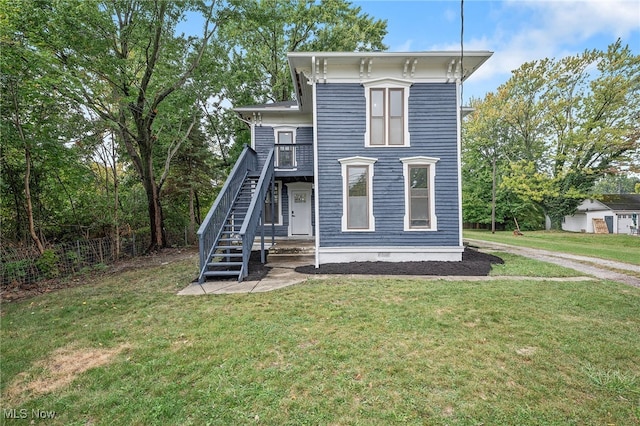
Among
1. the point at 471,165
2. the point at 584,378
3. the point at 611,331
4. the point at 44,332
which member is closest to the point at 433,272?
the point at 611,331

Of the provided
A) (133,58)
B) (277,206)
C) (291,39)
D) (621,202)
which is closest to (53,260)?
(277,206)

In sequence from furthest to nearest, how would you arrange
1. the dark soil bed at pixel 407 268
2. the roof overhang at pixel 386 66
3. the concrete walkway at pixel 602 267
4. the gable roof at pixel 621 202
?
1. the gable roof at pixel 621 202
2. the roof overhang at pixel 386 66
3. the dark soil bed at pixel 407 268
4. the concrete walkway at pixel 602 267

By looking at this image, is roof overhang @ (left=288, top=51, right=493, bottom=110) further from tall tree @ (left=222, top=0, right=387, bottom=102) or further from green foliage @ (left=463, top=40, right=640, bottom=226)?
green foliage @ (left=463, top=40, right=640, bottom=226)

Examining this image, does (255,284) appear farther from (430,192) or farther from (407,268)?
(430,192)

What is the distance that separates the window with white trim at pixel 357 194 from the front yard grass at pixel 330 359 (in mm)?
3150

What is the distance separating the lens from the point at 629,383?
2.62 metres

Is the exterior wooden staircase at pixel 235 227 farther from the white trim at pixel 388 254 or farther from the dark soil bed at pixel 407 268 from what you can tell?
the white trim at pixel 388 254

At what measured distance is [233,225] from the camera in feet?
25.1

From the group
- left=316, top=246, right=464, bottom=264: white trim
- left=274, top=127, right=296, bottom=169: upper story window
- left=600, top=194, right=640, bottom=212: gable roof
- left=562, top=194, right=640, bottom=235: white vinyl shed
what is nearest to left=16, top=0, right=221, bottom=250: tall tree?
left=274, top=127, right=296, bottom=169: upper story window

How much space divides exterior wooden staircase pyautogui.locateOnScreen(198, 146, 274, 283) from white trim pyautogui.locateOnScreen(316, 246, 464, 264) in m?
2.04

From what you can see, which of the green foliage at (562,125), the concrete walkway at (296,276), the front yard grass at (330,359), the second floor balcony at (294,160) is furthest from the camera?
the green foliage at (562,125)

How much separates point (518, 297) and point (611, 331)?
4.49 feet

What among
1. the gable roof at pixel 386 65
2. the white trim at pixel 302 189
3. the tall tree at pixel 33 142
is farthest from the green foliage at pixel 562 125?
the tall tree at pixel 33 142

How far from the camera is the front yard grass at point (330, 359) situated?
2.33 m
